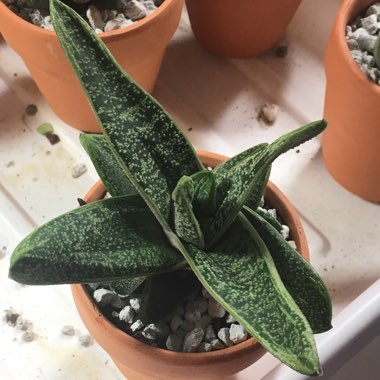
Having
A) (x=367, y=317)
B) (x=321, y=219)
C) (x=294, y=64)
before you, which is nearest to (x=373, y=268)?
(x=321, y=219)

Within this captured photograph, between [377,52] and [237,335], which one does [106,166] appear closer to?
[237,335]

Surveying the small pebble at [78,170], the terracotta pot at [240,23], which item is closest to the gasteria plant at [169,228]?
the small pebble at [78,170]

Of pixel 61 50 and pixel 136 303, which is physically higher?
pixel 61 50

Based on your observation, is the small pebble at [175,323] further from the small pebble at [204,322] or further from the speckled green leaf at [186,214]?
the speckled green leaf at [186,214]

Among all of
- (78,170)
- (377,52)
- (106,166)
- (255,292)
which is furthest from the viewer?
(78,170)

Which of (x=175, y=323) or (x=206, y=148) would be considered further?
(x=206, y=148)

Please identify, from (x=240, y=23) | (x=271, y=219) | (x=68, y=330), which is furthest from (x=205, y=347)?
(x=240, y=23)
